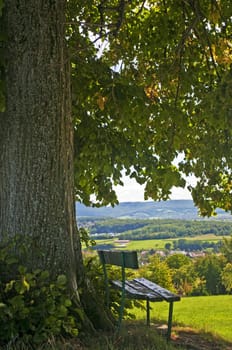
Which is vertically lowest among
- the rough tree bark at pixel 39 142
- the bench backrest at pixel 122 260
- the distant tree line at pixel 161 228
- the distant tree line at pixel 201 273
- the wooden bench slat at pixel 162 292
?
the distant tree line at pixel 201 273

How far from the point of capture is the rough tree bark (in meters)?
4.41

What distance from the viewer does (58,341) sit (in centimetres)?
365

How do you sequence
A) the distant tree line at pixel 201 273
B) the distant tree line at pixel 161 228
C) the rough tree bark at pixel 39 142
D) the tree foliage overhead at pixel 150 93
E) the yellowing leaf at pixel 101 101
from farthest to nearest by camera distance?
the distant tree line at pixel 161 228 < the distant tree line at pixel 201 273 < the tree foliage overhead at pixel 150 93 < the yellowing leaf at pixel 101 101 < the rough tree bark at pixel 39 142

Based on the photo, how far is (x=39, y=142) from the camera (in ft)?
14.9

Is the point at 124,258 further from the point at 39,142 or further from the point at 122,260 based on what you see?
the point at 39,142

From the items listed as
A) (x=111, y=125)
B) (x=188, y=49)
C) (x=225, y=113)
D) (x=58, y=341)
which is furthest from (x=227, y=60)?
(x=58, y=341)

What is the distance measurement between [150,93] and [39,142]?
3.27 meters

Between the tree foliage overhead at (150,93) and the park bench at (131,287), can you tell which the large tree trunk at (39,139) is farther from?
the tree foliage overhead at (150,93)

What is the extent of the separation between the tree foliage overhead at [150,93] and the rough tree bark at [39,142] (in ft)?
4.98

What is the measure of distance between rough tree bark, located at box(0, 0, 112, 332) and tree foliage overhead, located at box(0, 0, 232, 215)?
1.52m

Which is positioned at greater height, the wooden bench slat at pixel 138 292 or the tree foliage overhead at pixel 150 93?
the tree foliage overhead at pixel 150 93

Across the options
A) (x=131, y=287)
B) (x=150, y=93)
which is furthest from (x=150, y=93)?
(x=131, y=287)

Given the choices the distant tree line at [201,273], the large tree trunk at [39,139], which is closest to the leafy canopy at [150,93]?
the large tree trunk at [39,139]

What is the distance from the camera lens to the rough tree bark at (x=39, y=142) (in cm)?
441
